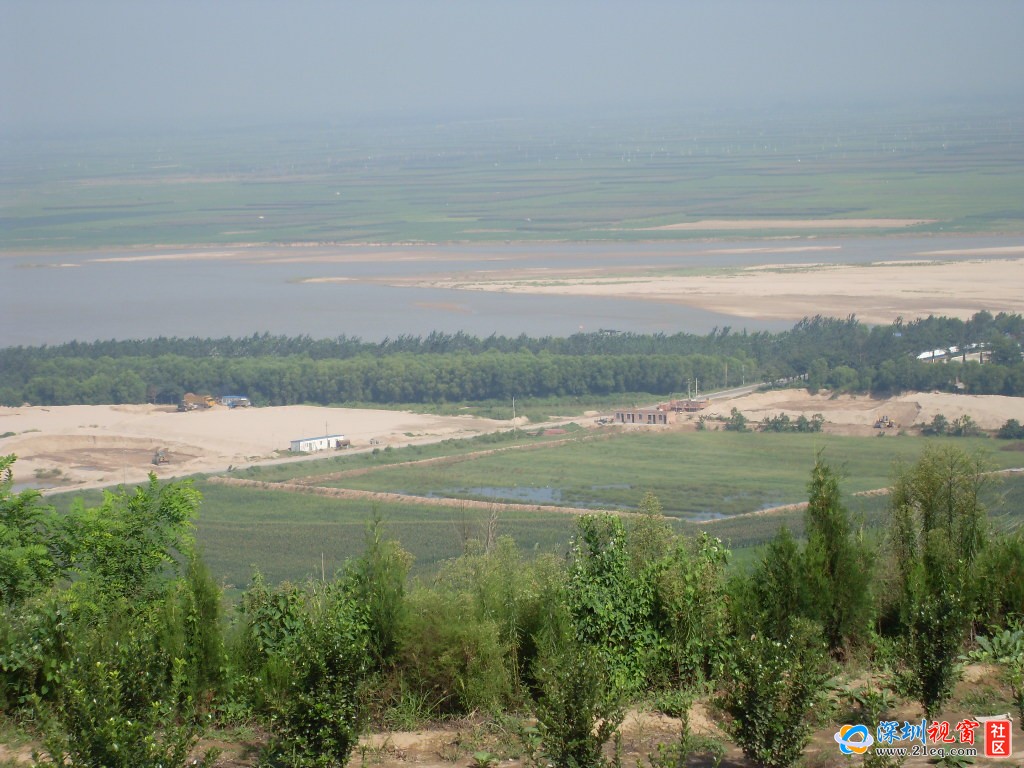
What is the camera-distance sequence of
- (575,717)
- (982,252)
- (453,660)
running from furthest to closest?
(982,252) < (453,660) < (575,717)

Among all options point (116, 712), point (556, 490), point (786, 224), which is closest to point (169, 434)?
point (556, 490)

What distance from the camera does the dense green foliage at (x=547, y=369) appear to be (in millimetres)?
36781

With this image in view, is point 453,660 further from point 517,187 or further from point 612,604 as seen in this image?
point 517,187

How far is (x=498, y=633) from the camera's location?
24.0ft

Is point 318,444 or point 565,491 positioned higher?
point 318,444

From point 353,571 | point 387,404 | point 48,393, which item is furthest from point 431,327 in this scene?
point 353,571

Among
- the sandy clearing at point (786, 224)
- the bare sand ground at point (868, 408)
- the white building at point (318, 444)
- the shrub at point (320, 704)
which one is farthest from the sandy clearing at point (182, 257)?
the shrub at point (320, 704)

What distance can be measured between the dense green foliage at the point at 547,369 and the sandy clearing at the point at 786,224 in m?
30.9

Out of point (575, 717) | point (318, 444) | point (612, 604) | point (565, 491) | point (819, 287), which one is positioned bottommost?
point (565, 491)

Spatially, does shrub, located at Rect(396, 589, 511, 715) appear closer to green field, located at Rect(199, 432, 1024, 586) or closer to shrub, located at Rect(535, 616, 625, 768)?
shrub, located at Rect(535, 616, 625, 768)

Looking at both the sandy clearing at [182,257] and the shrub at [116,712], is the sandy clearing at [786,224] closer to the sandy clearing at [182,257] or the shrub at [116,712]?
the sandy clearing at [182,257]

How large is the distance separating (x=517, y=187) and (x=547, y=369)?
7090 centimetres

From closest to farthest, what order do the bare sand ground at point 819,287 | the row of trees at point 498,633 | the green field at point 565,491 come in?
the row of trees at point 498,633, the green field at point 565,491, the bare sand ground at point 819,287

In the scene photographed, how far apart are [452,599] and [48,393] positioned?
106 ft
